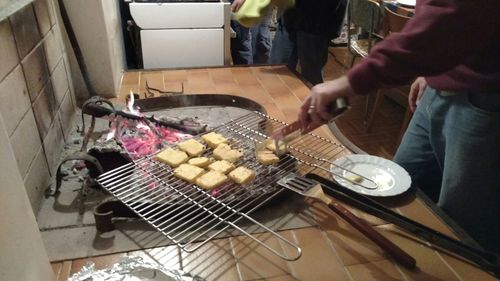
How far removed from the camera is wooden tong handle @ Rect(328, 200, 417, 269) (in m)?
0.80

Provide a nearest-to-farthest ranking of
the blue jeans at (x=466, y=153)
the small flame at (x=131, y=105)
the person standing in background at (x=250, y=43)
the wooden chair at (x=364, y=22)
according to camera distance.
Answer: the blue jeans at (x=466, y=153) < the small flame at (x=131, y=105) < the wooden chair at (x=364, y=22) < the person standing in background at (x=250, y=43)

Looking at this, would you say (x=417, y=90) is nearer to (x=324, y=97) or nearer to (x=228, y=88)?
(x=324, y=97)

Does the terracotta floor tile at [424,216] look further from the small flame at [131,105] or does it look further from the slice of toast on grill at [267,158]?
the small flame at [131,105]

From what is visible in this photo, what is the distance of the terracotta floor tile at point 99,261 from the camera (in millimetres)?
769

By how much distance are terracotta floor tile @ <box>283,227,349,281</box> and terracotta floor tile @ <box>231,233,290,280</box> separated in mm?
31

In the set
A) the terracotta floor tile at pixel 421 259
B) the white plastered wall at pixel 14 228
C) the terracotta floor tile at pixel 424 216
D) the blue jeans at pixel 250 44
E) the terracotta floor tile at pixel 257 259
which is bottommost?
the blue jeans at pixel 250 44

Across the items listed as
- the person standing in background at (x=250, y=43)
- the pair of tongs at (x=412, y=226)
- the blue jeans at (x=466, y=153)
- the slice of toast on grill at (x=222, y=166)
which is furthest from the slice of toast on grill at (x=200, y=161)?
the person standing in background at (x=250, y=43)

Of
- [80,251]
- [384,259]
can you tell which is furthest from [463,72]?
[80,251]

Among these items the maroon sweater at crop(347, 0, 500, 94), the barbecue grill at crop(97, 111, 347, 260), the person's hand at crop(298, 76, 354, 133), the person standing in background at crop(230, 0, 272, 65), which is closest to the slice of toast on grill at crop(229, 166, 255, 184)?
the barbecue grill at crop(97, 111, 347, 260)

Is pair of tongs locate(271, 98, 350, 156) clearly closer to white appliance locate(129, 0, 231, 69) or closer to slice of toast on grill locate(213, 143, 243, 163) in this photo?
slice of toast on grill locate(213, 143, 243, 163)

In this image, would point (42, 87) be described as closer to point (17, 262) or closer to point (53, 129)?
point (53, 129)

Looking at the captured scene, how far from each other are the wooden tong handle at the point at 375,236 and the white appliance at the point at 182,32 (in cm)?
124

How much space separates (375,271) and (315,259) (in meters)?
0.13

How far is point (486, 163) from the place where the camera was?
92cm
